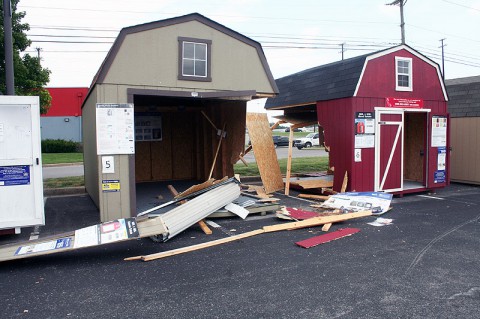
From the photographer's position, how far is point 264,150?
→ 11336mm

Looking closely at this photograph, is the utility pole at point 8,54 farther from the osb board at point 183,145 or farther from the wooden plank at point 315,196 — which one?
the wooden plank at point 315,196

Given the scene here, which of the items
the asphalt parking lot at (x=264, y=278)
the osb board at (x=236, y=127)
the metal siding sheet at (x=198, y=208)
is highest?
the osb board at (x=236, y=127)

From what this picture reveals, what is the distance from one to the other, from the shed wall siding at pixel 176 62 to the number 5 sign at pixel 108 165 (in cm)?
148

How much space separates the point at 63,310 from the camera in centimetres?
402

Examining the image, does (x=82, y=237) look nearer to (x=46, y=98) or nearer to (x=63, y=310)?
(x=63, y=310)

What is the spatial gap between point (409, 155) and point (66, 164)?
16.0 m

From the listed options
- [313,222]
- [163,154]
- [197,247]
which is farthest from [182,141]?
[197,247]

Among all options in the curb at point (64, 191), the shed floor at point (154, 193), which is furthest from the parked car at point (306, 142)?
the curb at point (64, 191)

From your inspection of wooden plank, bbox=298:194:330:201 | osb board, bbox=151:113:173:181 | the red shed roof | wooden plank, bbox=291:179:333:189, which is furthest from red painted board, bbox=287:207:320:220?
the red shed roof

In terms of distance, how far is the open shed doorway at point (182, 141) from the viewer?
11867mm

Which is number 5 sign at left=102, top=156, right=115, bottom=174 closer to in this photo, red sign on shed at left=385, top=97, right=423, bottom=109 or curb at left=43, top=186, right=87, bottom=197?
curb at left=43, top=186, right=87, bottom=197

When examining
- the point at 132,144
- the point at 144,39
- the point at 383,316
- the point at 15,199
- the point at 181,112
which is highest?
the point at 144,39

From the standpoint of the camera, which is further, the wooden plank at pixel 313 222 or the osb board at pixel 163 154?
the osb board at pixel 163 154

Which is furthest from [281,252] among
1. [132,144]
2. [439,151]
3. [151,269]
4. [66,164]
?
[66,164]
